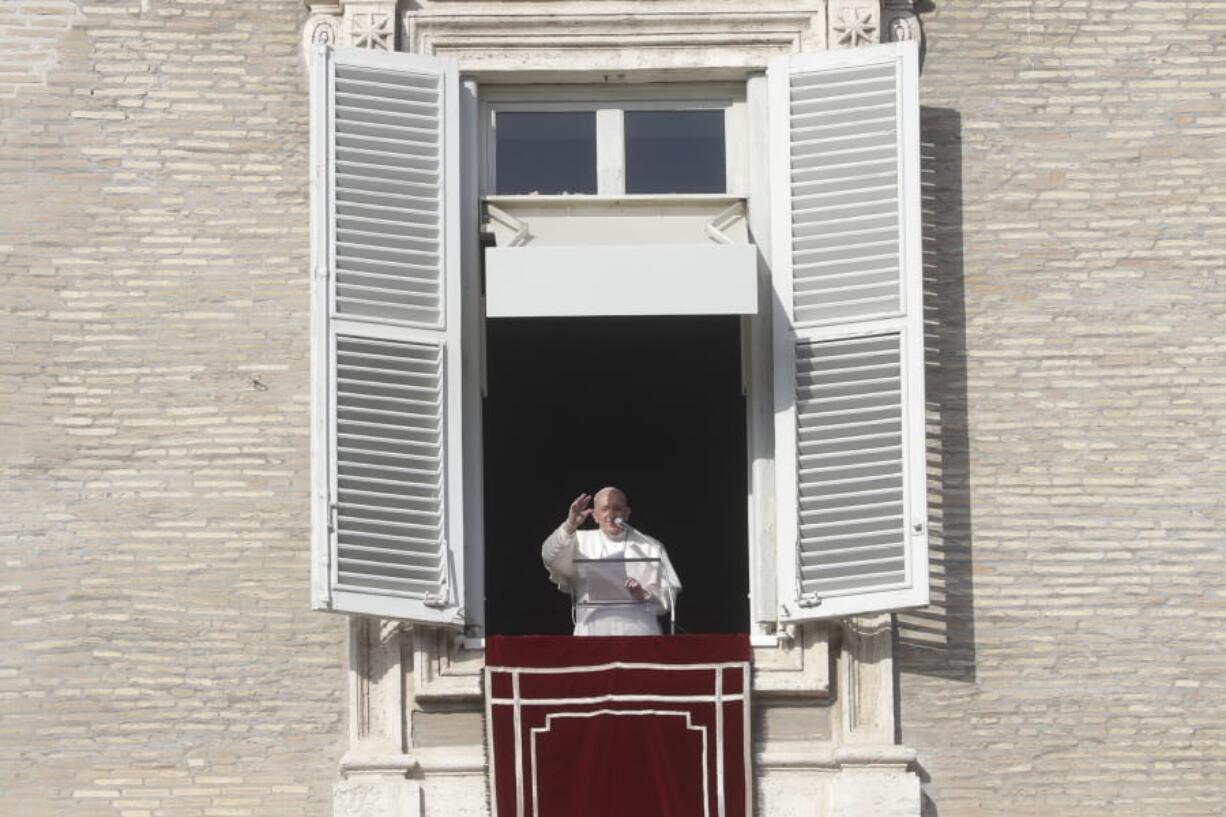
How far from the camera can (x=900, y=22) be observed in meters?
16.2

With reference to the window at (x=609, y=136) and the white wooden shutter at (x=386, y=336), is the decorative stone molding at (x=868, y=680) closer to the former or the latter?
the white wooden shutter at (x=386, y=336)

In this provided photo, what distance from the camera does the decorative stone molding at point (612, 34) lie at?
16062 mm

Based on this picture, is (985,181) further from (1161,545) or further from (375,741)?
(375,741)

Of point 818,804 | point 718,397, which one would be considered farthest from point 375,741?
point 718,397

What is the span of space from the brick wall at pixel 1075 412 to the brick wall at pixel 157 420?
8.25ft

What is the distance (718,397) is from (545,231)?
4695mm

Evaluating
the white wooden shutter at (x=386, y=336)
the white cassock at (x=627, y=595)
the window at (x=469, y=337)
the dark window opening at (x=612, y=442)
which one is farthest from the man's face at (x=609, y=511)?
the dark window opening at (x=612, y=442)

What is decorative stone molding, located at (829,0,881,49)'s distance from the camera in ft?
52.6

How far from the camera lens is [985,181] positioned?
16125 millimetres

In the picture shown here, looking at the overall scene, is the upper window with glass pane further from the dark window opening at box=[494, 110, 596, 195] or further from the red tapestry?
the red tapestry

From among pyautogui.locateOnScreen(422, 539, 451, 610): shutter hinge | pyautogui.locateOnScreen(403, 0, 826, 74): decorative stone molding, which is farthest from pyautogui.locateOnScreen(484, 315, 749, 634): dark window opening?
pyautogui.locateOnScreen(422, 539, 451, 610): shutter hinge

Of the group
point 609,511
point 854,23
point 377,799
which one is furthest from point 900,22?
point 377,799

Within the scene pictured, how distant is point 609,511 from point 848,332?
123 centimetres

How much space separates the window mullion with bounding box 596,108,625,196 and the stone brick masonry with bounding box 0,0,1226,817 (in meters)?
1.20
